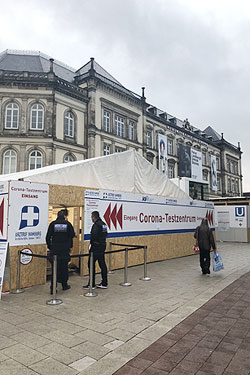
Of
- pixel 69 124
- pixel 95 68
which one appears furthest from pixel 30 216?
pixel 95 68

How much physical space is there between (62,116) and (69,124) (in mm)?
1079

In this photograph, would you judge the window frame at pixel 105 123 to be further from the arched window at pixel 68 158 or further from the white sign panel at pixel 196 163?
the white sign panel at pixel 196 163

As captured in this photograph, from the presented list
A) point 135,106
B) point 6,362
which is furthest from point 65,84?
point 6,362

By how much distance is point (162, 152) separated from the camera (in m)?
38.8

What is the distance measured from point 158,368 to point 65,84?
2749cm

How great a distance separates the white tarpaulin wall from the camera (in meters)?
8.65

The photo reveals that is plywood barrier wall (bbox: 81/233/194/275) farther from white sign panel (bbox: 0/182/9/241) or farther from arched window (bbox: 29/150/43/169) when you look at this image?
arched window (bbox: 29/150/43/169)

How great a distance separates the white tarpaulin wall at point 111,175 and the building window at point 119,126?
809 inches

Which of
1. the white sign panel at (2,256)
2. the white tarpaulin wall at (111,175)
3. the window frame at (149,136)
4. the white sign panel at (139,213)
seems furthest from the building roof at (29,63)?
the white sign panel at (2,256)

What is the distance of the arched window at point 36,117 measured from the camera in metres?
25.9

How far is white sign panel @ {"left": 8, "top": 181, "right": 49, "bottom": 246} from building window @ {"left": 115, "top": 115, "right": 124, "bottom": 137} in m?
25.5

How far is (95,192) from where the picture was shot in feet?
28.9

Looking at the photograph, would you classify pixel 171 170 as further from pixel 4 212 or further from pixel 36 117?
pixel 4 212

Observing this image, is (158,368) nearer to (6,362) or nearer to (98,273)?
(6,362)
